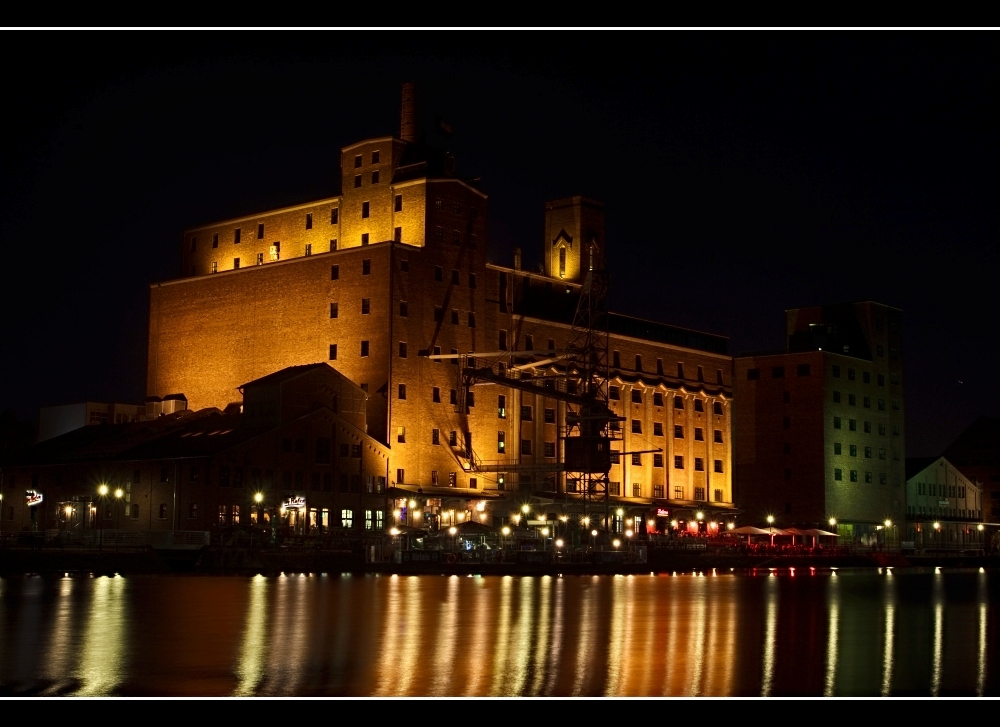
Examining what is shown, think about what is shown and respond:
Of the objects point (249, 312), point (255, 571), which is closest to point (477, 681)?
point (255, 571)

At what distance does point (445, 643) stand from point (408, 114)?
72.5 metres

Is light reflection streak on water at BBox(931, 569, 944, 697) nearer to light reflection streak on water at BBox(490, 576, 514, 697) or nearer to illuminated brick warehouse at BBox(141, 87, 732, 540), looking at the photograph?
light reflection streak on water at BBox(490, 576, 514, 697)

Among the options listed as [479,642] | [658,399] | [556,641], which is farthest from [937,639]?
[658,399]

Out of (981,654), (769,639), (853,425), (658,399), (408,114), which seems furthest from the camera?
(853,425)

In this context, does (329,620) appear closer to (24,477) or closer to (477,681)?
(477,681)

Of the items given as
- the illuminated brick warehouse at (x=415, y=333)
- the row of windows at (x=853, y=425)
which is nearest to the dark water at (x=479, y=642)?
the illuminated brick warehouse at (x=415, y=333)

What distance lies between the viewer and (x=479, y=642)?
26281mm

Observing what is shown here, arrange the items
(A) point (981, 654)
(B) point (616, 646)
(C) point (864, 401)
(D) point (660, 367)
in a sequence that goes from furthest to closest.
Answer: (C) point (864, 401) < (D) point (660, 367) < (B) point (616, 646) < (A) point (981, 654)

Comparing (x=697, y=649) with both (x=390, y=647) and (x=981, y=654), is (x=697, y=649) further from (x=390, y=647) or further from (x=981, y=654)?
(x=390, y=647)

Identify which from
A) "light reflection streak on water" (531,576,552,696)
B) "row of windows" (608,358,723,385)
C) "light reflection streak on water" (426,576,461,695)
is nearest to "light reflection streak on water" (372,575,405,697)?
"light reflection streak on water" (426,576,461,695)

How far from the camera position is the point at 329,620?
3062 cm

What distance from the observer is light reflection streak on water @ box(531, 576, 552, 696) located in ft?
67.4

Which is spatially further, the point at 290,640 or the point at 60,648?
the point at 290,640
